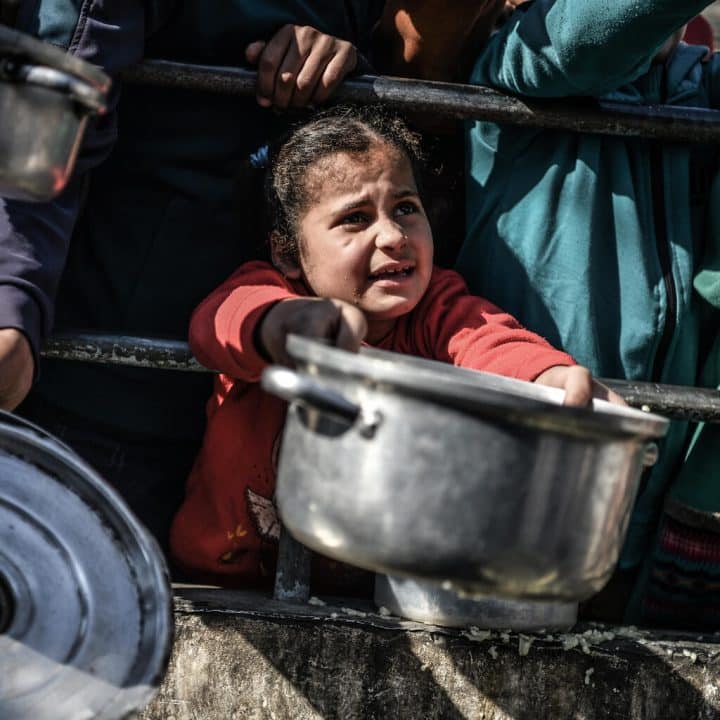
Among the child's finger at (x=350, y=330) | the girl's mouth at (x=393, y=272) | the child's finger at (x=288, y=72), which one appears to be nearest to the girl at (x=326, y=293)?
the girl's mouth at (x=393, y=272)

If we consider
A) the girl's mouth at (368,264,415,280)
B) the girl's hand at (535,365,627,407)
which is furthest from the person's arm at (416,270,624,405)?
the girl's mouth at (368,264,415,280)

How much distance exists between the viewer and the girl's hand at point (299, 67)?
2369 mm

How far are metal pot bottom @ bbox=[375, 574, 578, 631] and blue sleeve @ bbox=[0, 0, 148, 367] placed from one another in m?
0.83

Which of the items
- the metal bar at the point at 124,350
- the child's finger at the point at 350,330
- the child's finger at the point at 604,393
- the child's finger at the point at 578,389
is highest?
the child's finger at the point at 350,330

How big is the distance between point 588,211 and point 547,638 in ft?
2.93

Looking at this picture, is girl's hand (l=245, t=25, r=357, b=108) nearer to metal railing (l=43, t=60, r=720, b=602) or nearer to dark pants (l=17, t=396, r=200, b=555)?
metal railing (l=43, t=60, r=720, b=602)

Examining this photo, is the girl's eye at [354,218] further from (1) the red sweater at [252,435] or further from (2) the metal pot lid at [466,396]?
(2) the metal pot lid at [466,396]

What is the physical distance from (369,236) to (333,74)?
0.35 meters

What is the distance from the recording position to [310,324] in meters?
1.81

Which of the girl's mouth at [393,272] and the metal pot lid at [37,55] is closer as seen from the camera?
the metal pot lid at [37,55]

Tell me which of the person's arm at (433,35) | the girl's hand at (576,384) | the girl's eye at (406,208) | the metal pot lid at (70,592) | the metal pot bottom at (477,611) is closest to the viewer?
the metal pot lid at (70,592)

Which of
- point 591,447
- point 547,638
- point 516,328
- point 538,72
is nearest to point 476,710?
point 547,638

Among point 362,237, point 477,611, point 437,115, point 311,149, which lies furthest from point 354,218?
point 477,611

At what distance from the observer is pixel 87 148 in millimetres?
2254
